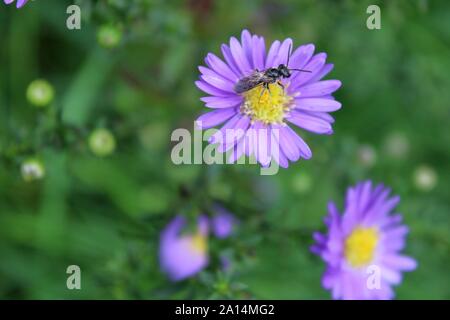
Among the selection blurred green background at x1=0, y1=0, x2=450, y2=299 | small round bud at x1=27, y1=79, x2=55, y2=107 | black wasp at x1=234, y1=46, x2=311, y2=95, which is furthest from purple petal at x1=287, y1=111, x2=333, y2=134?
small round bud at x1=27, y1=79, x2=55, y2=107

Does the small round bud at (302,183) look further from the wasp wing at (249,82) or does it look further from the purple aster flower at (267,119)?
the wasp wing at (249,82)

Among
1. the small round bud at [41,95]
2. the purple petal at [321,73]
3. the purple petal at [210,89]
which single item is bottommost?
the purple petal at [210,89]

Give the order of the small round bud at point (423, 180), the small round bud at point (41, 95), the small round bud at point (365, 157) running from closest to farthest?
the small round bud at point (41, 95), the small round bud at point (365, 157), the small round bud at point (423, 180)

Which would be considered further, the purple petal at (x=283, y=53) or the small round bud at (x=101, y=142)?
the small round bud at (x=101, y=142)

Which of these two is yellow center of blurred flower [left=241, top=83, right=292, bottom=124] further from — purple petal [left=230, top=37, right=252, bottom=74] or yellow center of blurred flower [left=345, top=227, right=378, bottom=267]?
yellow center of blurred flower [left=345, top=227, right=378, bottom=267]

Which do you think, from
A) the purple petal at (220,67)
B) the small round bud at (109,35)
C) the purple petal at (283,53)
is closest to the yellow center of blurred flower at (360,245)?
the purple petal at (283,53)

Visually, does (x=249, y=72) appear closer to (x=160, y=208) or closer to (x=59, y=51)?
(x=160, y=208)

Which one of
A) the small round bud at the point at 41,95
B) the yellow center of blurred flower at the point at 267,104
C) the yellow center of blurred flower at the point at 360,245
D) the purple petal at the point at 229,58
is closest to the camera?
the purple petal at the point at 229,58
